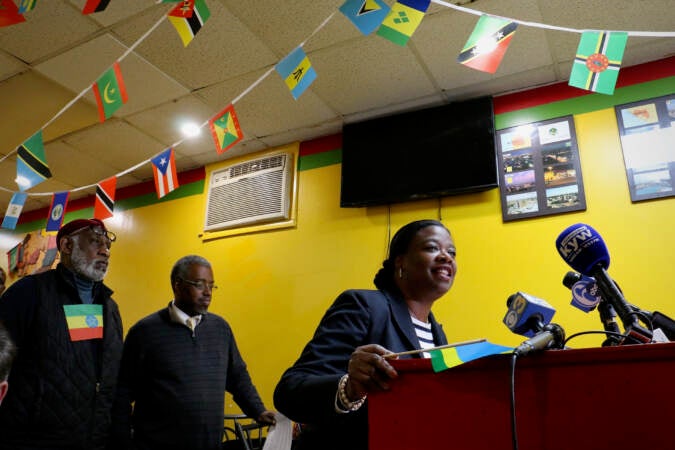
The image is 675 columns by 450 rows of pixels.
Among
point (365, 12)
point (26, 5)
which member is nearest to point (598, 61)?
point (365, 12)

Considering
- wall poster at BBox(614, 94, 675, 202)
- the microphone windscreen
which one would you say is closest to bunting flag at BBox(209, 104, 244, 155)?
the microphone windscreen

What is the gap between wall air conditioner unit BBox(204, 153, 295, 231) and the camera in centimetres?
402

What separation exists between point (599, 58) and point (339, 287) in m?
2.20

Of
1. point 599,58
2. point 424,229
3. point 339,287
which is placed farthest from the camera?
point 339,287

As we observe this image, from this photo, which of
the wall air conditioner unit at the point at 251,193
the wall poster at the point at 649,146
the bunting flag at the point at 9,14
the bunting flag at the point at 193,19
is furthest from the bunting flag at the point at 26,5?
the wall poster at the point at 649,146

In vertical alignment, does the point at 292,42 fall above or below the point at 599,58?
above

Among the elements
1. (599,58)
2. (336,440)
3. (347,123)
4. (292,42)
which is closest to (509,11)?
(599,58)

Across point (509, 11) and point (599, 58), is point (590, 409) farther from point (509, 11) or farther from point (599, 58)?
point (509, 11)

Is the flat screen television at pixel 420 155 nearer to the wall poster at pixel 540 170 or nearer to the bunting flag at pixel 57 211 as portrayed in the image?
the wall poster at pixel 540 170

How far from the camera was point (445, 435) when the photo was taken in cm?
77

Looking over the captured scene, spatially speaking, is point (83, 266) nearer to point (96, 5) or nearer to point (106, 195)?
point (96, 5)

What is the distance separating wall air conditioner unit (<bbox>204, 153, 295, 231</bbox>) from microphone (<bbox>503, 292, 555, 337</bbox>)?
3.09 meters

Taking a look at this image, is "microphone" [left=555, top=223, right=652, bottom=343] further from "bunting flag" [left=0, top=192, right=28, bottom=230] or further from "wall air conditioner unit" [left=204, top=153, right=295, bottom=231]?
"bunting flag" [left=0, top=192, right=28, bottom=230]

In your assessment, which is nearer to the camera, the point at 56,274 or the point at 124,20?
the point at 56,274
